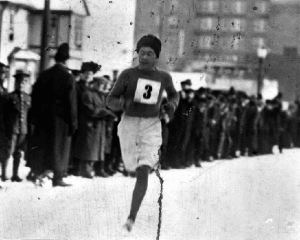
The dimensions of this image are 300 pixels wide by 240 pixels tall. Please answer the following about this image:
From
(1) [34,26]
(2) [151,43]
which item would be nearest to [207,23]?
(2) [151,43]

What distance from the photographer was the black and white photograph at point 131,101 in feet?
22.7

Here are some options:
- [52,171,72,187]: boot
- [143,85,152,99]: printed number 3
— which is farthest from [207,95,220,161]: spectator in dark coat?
[143,85,152,99]: printed number 3

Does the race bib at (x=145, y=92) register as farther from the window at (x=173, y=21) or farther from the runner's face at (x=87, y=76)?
the runner's face at (x=87, y=76)

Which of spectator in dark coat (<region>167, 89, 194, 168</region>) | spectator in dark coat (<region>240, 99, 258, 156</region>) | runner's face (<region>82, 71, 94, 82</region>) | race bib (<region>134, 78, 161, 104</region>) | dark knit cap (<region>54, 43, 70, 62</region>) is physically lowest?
spectator in dark coat (<region>240, 99, 258, 156</region>)

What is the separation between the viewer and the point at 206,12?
788 centimetres

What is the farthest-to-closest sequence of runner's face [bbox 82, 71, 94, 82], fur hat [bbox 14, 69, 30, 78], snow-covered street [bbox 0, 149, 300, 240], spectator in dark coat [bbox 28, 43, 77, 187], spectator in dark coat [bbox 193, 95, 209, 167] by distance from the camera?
spectator in dark coat [bbox 193, 95, 209, 167], runner's face [bbox 82, 71, 94, 82], spectator in dark coat [bbox 28, 43, 77, 187], fur hat [bbox 14, 69, 30, 78], snow-covered street [bbox 0, 149, 300, 240]

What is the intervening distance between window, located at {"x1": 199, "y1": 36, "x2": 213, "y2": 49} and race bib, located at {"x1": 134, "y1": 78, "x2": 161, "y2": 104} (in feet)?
3.70

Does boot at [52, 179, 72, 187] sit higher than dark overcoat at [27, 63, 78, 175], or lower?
lower

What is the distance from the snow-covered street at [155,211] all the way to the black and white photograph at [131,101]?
1cm

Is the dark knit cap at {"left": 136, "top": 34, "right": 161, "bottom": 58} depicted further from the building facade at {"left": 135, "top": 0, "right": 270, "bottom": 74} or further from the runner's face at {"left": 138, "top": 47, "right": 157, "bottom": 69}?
the building facade at {"left": 135, "top": 0, "right": 270, "bottom": 74}

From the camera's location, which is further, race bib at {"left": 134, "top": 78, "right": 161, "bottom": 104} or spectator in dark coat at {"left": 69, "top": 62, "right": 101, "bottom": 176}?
spectator in dark coat at {"left": 69, "top": 62, "right": 101, "bottom": 176}

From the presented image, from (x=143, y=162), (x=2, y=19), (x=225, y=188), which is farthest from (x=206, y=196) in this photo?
(x=2, y=19)

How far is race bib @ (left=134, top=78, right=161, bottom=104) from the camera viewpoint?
6746mm

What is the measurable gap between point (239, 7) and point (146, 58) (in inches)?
57.4
